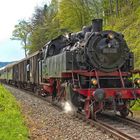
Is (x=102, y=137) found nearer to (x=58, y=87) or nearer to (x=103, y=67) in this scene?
(x=103, y=67)

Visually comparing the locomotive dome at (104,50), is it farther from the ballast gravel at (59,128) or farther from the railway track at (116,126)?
the ballast gravel at (59,128)

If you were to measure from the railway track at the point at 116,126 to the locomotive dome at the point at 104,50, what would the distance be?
178 centimetres

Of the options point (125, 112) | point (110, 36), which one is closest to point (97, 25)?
point (110, 36)

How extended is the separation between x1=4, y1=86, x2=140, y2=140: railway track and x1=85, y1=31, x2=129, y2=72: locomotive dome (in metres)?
1.78

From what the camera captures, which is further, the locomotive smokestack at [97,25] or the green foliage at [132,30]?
the green foliage at [132,30]

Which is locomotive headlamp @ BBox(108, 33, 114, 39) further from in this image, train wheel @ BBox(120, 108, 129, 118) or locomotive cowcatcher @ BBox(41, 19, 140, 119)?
train wheel @ BBox(120, 108, 129, 118)

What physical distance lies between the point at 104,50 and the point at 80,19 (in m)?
47.2

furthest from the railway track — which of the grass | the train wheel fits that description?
the grass

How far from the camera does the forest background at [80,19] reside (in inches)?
1463

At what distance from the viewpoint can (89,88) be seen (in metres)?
14.5

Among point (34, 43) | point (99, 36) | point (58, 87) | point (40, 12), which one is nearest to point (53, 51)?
point (58, 87)

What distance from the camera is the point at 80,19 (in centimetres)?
6175

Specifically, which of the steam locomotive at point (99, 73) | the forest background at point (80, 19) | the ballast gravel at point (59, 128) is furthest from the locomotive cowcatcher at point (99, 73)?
the forest background at point (80, 19)

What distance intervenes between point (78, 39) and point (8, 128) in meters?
6.59
